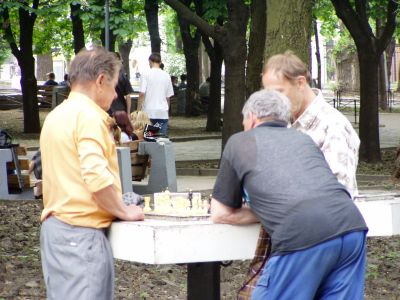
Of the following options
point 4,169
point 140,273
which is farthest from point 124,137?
point 140,273

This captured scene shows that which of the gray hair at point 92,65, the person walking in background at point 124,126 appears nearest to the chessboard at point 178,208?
the gray hair at point 92,65

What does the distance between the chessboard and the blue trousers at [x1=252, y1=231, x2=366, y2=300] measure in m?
0.56

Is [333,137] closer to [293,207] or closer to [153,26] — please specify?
[293,207]

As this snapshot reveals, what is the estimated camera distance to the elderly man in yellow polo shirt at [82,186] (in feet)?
15.6

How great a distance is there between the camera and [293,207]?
454 centimetres

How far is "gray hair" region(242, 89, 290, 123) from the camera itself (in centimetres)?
478

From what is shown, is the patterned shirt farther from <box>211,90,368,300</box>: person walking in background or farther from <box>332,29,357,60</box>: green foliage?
<box>332,29,357,60</box>: green foliage

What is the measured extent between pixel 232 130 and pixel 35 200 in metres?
5.42

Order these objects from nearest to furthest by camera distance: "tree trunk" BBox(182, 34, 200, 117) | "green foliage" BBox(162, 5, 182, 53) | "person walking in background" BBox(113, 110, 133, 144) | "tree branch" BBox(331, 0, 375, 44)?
"person walking in background" BBox(113, 110, 133, 144)
"tree branch" BBox(331, 0, 375, 44)
"tree trunk" BBox(182, 34, 200, 117)
"green foliage" BBox(162, 5, 182, 53)

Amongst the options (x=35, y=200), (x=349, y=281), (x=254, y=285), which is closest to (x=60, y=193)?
(x=254, y=285)

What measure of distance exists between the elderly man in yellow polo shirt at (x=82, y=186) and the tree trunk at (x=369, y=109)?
1430 cm

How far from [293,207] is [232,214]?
419 mm

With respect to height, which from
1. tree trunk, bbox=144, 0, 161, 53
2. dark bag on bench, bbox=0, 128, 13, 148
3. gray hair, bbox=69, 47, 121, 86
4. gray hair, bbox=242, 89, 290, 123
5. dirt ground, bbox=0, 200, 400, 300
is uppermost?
tree trunk, bbox=144, 0, 161, 53

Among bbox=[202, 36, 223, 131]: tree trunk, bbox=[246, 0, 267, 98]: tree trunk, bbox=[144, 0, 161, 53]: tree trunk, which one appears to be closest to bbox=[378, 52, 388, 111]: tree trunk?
bbox=[144, 0, 161, 53]: tree trunk
